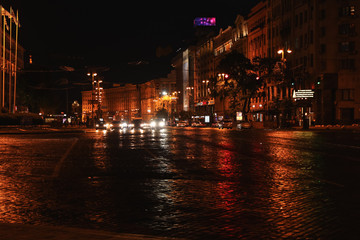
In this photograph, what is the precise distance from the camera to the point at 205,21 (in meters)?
162

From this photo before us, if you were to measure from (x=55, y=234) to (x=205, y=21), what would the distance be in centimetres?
15977

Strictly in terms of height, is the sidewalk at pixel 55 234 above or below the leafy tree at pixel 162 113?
below

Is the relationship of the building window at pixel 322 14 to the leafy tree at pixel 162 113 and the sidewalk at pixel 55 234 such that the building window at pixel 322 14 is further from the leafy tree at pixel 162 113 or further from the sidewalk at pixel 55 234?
the leafy tree at pixel 162 113

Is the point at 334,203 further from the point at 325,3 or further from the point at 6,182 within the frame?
the point at 325,3

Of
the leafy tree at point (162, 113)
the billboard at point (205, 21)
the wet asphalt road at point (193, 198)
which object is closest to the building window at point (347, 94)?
the wet asphalt road at point (193, 198)

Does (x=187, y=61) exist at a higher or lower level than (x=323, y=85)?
higher

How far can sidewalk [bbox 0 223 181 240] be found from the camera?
586 centimetres

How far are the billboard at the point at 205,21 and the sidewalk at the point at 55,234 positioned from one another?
156994 mm

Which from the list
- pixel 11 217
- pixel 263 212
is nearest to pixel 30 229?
pixel 11 217

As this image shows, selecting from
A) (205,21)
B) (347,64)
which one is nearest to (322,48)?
(347,64)

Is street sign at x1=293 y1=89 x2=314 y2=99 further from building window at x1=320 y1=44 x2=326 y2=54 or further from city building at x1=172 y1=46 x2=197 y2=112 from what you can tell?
city building at x1=172 y1=46 x2=197 y2=112

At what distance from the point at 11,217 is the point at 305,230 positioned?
4.45 meters

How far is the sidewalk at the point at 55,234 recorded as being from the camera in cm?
586

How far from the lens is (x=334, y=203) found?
8484mm
